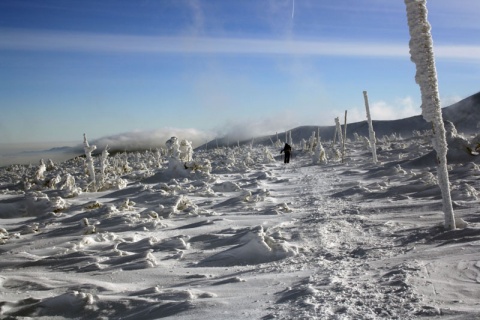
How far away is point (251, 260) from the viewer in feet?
19.3

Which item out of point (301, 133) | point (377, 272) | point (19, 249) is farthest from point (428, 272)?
point (301, 133)

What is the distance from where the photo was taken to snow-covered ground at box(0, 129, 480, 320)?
396 cm

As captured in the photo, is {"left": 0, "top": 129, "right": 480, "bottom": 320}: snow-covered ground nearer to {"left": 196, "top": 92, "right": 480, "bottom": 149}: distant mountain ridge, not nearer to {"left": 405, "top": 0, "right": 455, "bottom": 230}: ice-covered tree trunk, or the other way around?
{"left": 405, "top": 0, "right": 455, "bottom": 230}: ice-covered tree trunk

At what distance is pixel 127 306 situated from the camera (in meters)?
4.30

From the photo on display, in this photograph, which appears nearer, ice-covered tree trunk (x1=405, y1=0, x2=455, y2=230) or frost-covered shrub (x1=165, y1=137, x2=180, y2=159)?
ice-covered tree trunk (x1=405, y1=0, x2=455, y2=230)

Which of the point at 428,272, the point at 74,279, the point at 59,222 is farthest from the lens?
the point at 59,222

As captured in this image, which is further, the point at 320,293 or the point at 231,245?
the point at 231,245

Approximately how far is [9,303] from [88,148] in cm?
1678

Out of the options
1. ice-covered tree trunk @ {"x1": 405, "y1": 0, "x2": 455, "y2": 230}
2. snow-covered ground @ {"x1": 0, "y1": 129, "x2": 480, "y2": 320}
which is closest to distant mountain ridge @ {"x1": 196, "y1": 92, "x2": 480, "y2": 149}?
snow-covered ground @ {"x1": 0, "y1": 129, "x2": 480, "y2": 320}

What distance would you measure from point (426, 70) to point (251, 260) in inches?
172

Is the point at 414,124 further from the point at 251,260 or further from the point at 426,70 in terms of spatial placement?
the point at 251,260

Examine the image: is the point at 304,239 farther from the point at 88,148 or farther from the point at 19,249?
the point at 88,148

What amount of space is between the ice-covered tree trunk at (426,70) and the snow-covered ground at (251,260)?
3.45 feet

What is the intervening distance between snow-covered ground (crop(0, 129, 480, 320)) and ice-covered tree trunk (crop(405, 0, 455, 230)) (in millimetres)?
1053
